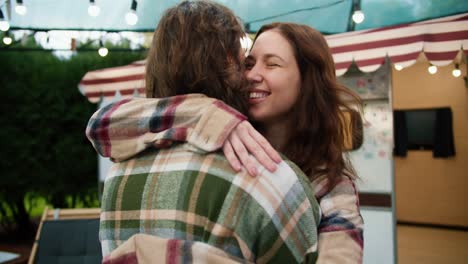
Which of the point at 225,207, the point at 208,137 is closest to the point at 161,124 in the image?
the point at 208,137

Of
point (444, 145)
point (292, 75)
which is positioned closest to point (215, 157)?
point (292, 75)

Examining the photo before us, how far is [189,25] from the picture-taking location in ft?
3.14

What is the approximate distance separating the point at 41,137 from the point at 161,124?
21.4ft

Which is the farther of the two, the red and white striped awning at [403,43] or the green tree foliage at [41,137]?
the green tree foliage at [41,137]

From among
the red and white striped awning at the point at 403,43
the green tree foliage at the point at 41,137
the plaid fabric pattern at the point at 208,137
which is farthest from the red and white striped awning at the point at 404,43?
the green tree foliage at the point at 41,137

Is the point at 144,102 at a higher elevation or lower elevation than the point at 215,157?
higher

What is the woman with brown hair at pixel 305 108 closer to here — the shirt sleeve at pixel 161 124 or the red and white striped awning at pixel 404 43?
the shirt sleeve at pixel 161 124

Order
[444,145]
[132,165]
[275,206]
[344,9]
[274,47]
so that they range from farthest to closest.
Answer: [444,145], [344,9], [274,47], [132,165], [275,206]

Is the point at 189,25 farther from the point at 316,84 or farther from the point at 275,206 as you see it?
the point at 316,84

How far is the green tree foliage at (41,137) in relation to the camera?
6527 millimetres

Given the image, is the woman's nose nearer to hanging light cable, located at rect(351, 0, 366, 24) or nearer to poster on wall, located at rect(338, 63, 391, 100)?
hanging light cable, located at rect(351, 0, 366, 24)

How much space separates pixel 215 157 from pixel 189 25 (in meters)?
0.34

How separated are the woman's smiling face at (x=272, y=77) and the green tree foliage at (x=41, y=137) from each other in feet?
19.7

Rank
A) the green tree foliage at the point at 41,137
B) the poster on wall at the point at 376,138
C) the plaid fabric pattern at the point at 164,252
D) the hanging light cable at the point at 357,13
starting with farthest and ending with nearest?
the green tree foliage at the point at 41,137, the poster on wall at the point at 376,138, the hanging light cable at the point at 357,13, the plaid fabric pattern at the point at 164,252
